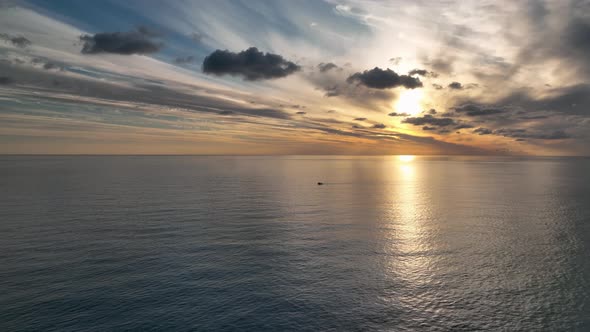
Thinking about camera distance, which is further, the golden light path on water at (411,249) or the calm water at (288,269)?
the golden light path on water at (411,249)

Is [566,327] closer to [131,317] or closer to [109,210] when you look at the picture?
[131,317]

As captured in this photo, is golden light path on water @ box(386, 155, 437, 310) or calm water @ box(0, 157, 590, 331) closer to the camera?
calm water @ box(0, 157, 590, 331)

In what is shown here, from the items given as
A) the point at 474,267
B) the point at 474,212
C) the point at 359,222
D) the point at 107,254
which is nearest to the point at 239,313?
the point at 107,254

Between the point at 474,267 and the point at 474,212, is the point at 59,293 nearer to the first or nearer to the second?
the point at 474,267

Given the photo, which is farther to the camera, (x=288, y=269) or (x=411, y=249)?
(x=411, y=249)

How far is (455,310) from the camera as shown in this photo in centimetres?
2952

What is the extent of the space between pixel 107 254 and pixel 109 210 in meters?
33.1

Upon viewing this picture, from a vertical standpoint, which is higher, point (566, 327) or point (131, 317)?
point (566, 327)

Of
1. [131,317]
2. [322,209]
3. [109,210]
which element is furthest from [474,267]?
[109,210]

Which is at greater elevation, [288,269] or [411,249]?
[411,249]

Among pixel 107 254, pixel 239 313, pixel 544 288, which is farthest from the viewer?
pixel 107 254

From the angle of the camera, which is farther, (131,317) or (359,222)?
(359,222)

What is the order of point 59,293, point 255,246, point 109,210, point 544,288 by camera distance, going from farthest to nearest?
1. point 109,210
2. point 255,246
3. point 544,288
4. point 59,293

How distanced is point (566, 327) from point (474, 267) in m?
13.7
